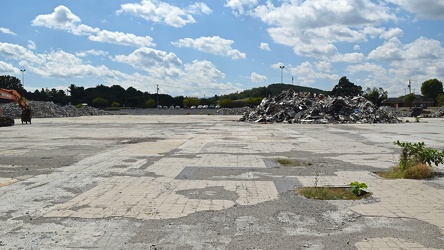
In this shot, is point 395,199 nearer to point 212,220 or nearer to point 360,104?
point 212,220

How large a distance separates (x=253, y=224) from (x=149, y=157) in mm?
8146

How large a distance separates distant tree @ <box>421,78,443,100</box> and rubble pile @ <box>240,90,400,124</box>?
10549 cm

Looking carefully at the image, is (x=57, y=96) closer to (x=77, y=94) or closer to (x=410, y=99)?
(x=77, y=94)

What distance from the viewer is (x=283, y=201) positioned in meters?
7.29

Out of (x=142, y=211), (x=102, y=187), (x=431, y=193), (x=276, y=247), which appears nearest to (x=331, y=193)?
(x=431, y=193)

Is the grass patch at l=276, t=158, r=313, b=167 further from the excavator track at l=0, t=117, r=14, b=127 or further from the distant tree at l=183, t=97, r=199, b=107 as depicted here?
the distant tree at l=183, t=97, r=199, b=107

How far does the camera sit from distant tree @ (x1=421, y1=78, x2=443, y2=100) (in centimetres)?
13425

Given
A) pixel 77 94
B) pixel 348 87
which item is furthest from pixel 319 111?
pixel 77 94

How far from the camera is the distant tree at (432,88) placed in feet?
440

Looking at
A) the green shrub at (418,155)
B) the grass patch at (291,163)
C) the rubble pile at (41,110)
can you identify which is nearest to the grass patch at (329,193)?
the green shrub at (418,155)

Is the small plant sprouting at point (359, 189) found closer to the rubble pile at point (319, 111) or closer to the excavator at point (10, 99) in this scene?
the rubble pile at point (319, 111)

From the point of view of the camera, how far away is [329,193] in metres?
7.73

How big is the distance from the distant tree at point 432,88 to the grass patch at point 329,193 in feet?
476

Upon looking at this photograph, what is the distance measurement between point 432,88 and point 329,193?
146m
